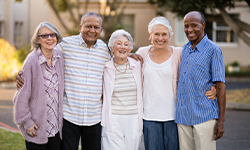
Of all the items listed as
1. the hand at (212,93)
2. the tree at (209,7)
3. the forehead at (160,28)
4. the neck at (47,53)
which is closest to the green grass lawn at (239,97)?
the tree at (209,7)

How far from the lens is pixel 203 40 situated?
135 inches

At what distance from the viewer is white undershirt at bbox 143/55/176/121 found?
363 centimetres

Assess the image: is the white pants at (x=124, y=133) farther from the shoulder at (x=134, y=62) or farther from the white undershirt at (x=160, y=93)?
the shoulder at (x=134, y=62)

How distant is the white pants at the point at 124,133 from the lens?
361 cm

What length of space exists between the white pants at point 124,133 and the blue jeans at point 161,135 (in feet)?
0.56

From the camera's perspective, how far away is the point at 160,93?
11.9 ft

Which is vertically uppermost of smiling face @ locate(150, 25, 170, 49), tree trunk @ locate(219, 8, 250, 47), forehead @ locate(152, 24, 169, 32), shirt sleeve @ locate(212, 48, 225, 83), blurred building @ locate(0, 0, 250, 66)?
blurred building @ locate(0, 0, 250, 66)

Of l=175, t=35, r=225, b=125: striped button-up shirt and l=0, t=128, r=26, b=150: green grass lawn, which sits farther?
l=0, t=128, r=26, b=150: green grass lawn

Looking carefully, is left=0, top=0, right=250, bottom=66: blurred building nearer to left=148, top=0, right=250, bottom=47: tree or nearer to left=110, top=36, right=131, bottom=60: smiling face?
left=148, top=0, right=250, bottom=47: tree

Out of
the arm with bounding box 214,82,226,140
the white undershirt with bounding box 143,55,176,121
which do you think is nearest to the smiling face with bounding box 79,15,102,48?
the white undershirt with bounding box 143,55,176,121

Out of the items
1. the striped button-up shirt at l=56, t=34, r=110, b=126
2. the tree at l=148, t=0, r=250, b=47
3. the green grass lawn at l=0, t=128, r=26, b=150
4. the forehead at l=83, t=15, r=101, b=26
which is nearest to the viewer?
the striped button-up shirt at l=56, t=34, r=110, b=126

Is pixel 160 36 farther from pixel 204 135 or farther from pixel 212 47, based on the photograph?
pixel 204 135

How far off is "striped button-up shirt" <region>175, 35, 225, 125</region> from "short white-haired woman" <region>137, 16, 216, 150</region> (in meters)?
0.24

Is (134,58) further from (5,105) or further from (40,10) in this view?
(40,10)
